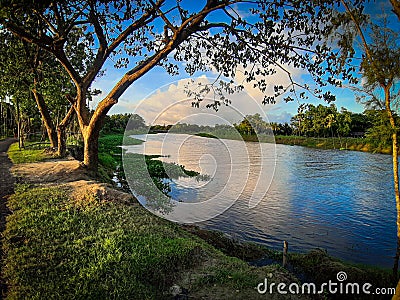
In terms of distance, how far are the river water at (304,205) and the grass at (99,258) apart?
509 cm

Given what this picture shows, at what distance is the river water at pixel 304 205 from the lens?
11.5 metres

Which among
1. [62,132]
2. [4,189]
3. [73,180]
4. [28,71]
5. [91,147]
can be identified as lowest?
[4,189]

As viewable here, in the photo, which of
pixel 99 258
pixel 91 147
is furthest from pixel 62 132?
pixel 99 258

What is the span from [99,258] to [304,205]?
13845 mm

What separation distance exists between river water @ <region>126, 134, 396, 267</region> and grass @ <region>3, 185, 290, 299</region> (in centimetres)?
509

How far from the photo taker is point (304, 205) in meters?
17.0

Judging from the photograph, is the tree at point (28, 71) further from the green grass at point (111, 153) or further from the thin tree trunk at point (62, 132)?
the green grass at point (111, 153)

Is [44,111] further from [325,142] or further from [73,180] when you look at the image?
[325,142]

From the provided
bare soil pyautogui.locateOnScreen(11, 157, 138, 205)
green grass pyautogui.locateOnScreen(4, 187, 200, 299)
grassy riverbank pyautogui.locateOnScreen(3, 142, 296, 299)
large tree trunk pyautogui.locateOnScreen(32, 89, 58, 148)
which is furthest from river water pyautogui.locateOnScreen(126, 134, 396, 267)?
large tree trunk pyautogui.locateOnScreen(32, 89, 58, 148)

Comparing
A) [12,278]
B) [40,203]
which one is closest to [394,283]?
[12,278]

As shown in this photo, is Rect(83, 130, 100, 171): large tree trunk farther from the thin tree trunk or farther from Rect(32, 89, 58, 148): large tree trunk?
Rect(32, 89, 58, 148): large tree trunk

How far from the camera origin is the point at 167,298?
16.3 feet

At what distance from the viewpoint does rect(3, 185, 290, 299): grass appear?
4645mm

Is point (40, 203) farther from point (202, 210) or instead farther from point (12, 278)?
point (202, 210)
